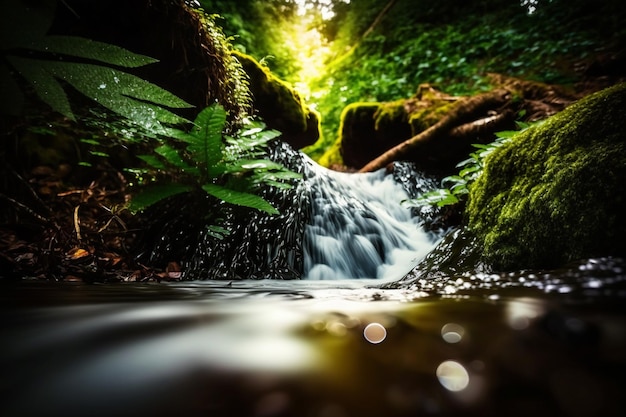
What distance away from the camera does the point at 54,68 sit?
1.32 m

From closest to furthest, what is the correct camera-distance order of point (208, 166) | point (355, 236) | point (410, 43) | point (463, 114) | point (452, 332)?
point (452, 332) < point (208, 166) < point (355, 236) < point (463, 114) < point (410, 43)

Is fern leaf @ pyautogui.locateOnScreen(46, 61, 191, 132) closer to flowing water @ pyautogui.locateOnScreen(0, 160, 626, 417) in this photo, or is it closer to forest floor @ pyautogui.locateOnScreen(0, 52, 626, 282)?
flowing water @ pyautogui.locateOnScreen(0, 160, 626, 417)

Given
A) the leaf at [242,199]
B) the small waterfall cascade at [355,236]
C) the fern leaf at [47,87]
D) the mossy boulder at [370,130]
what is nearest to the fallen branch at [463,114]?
the mossy boulder at [370,130]

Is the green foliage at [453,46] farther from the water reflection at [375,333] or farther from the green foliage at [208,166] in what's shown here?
the water reflection at [375,333]

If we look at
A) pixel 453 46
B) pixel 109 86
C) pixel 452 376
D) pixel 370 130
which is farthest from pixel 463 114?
pixel 452 376

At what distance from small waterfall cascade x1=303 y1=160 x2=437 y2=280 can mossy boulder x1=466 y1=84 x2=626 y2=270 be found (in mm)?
1374

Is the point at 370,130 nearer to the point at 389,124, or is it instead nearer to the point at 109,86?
the point at 389,124

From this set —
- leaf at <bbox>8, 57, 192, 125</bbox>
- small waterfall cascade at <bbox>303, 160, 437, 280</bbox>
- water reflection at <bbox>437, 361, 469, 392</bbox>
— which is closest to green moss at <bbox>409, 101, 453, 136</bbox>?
small waterfall cascade at <bbox>303, 160, 437, 280</bbox>

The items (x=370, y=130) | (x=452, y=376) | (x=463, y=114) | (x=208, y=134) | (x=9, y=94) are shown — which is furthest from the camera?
(x=370, y=130)

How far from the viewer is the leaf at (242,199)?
2471 mm

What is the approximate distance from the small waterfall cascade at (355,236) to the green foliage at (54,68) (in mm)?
2237

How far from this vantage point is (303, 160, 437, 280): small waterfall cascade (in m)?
3.29

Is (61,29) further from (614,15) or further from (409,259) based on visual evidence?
(614,15)

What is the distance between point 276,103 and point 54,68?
3.80m
